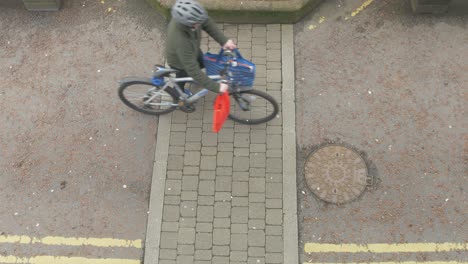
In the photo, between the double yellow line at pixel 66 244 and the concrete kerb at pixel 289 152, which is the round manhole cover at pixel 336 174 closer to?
the concrete kerb at pixel 289 152

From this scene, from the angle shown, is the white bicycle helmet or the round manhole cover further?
the round manhole cover

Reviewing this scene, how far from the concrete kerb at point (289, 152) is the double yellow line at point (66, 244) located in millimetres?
1836

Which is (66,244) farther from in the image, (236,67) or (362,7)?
(362,7)

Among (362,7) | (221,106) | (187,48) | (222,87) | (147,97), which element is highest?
(187,48)

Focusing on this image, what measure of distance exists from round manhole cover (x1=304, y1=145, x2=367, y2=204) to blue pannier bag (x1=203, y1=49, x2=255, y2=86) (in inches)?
56.1

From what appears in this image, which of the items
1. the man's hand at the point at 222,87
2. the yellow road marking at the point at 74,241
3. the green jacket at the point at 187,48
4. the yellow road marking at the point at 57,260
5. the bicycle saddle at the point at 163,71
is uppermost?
the green jacket at the point at 187,48

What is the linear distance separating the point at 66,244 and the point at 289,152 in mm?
3047

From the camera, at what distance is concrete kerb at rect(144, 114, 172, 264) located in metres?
4.90

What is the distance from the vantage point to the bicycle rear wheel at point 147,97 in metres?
5.14

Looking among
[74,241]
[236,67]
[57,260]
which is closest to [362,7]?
[236,67]

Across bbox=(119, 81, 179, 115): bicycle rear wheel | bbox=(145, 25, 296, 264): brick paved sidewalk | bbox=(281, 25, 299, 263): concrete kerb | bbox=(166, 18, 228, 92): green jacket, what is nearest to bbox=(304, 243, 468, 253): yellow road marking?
bbox=(281, 25, 299, 263): concrete kerb

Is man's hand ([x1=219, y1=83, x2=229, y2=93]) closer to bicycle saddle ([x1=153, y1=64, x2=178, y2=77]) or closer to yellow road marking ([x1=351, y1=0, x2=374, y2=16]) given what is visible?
bicycle saddle ([x1=153, y1=64, x2=178, y2=77])

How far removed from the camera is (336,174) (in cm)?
522

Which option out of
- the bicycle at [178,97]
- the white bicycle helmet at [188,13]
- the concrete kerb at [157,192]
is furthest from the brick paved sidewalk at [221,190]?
the white bicycle helmet at [188,13]
